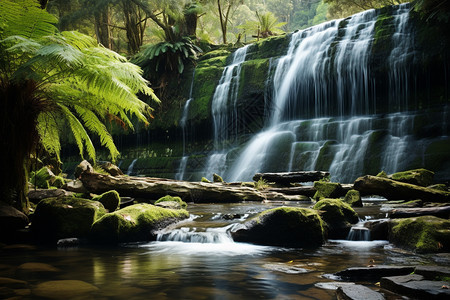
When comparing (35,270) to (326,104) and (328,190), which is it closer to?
(328,190)

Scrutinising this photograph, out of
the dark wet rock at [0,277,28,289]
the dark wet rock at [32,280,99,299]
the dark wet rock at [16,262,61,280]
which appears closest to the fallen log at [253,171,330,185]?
the dark wet rock at [16,262,61,280]

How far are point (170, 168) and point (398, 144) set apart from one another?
385 inches

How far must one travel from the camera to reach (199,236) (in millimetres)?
5234

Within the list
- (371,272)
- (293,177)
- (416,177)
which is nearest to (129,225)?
(371,272)

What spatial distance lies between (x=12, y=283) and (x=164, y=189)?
17.6 feet

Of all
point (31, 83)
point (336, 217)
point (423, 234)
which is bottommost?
point (423, 234)

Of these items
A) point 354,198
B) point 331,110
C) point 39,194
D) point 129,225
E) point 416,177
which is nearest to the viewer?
point 129,225

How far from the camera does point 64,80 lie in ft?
19.0

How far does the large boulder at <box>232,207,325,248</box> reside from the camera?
15.6 feet

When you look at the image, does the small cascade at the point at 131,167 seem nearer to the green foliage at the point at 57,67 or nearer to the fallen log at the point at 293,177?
the fallen log at the point at 293,177

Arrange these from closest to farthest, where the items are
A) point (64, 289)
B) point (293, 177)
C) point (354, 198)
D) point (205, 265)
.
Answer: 1. point (64, 289)
2. point (205, 265)
3. point (354, 198)
4. point (293, 177)

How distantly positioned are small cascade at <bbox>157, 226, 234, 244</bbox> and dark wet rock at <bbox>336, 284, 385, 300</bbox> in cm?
259

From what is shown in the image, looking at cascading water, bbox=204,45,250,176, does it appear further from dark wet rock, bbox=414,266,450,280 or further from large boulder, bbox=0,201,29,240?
dark wet rock, bbox=414,266,450,280

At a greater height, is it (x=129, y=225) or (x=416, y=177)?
(x=416, y=177)
